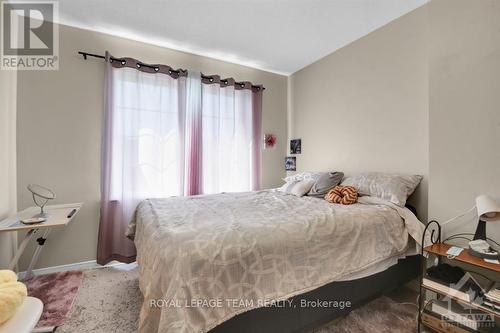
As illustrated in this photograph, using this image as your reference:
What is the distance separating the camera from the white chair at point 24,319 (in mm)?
847

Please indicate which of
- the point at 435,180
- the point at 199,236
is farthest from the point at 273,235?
the point at 435,180

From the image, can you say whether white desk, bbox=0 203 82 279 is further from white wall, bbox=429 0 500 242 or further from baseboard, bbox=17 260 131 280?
white wall, bbox=429 0 500 242

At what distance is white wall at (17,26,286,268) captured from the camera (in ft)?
7.81

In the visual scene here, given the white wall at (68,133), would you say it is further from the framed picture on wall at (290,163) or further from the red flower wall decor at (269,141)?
the framed picture on wall at (290,163)

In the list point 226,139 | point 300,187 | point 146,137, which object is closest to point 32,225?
point 146,137

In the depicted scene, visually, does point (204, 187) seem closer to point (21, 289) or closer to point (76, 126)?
point (76, 126)

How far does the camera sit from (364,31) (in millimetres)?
2648

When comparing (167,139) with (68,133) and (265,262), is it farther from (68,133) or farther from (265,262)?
(265,262)

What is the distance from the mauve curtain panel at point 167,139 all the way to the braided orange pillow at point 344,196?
1.49m

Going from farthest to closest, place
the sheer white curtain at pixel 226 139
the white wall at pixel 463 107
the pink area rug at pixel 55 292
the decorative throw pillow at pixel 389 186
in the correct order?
the sheer white curtain at pixel 226 139 < the decorative throw pillow at pixel 389 186 < the pink area rug at pixel 55 292 < the white wall at pixel 463 107

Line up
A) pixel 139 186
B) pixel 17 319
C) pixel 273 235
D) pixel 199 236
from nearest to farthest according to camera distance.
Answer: pixel 17 319, pixel 199 236, pixel 273 235, pixel 139 186

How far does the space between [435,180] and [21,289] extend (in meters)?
2.66

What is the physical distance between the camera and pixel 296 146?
3779 millimetres

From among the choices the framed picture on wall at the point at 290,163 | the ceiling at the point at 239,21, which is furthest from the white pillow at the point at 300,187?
the ceiling at the point at 239,21
